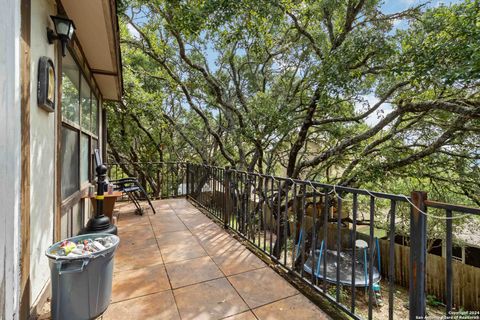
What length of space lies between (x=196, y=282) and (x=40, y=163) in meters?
1.68

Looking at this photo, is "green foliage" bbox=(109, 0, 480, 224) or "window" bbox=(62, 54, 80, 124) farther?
"green foliage" bbox=(109, 0, 480, 224)

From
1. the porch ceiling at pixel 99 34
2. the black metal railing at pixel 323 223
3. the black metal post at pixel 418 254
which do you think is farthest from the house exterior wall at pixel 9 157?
the black metal post at pixel 418 254

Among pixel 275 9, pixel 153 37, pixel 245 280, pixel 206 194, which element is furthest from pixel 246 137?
pixel 245 280

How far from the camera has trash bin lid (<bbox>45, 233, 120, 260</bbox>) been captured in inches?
58.8

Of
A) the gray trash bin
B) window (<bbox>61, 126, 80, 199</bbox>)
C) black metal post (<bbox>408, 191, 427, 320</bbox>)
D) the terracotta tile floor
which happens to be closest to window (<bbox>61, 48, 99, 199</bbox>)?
window (<bbox>61, 126, 80, 199</bbox>)

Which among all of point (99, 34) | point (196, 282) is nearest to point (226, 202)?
point (196, 282)

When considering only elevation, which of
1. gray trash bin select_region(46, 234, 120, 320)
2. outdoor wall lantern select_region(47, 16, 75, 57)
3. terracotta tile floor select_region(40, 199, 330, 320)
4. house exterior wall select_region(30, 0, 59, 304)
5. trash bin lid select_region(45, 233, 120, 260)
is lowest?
terracotta tile floor select_region(40, 199, 330, 320)

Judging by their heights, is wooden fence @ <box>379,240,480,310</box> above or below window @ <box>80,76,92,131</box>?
below

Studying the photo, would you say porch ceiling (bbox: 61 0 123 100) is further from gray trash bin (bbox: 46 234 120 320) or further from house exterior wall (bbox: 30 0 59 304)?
gray trash bin (bbox: 46 234 120 320)

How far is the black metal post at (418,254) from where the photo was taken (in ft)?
4.23

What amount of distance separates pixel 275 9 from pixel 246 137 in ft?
9.37

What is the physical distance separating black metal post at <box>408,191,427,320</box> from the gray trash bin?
79.5 inches

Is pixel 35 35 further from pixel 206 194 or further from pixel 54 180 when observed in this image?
pixel 206 194

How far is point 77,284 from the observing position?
1.51 meters
